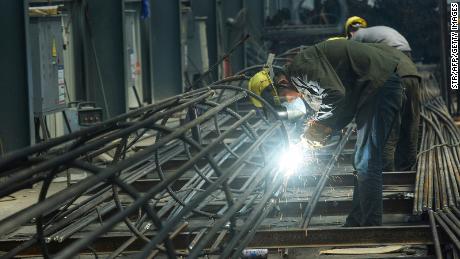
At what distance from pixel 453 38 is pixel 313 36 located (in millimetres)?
7495

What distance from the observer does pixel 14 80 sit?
1165cm

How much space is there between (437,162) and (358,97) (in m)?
2.94

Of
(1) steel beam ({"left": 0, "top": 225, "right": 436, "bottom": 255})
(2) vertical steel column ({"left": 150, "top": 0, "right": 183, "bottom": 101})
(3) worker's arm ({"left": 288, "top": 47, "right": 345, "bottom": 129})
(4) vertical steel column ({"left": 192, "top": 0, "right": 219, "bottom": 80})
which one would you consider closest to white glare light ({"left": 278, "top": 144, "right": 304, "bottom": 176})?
(3) worker's arm ({"left": 288, "top": 47, "right": 345, "bottom": 129})

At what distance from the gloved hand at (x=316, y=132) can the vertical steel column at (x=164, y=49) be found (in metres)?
12.2

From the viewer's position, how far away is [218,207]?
8773mm

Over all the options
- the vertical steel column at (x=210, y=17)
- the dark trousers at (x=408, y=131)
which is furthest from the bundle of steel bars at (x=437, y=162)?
the vertical steel column at (x=210, y=17)

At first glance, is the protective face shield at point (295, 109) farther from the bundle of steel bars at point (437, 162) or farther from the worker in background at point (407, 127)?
the worker in background at point (407, 127)

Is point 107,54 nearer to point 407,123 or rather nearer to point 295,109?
point 407,123

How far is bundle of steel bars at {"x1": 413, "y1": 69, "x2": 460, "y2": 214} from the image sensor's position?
8.21m

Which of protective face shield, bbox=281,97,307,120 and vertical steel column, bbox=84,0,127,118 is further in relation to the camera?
vertical steel column, bbox=84,0,127,118

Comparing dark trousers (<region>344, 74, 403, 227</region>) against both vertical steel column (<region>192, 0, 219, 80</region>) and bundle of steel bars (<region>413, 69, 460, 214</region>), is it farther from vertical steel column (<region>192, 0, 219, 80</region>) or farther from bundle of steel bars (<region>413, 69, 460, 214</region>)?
vertical steel column (<region>192, 0, 219, 80</region>)

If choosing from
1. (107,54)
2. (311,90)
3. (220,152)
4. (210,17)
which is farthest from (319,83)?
(210,17)

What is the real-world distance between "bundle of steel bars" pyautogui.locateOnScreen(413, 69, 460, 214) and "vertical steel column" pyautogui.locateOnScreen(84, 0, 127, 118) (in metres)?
4.94

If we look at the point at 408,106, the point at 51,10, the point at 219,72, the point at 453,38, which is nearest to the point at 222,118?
the point at 51,10
